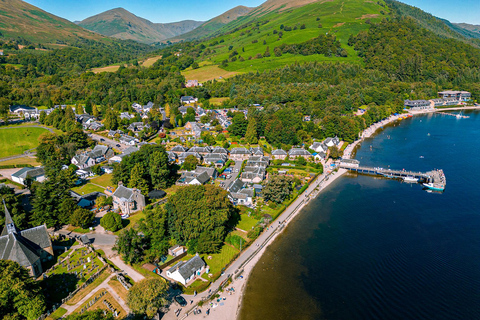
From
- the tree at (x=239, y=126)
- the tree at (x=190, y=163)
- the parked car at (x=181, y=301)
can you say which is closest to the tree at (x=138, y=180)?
the tree at (x=190, y=163)

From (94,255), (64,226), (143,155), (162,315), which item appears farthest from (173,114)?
(162,315)

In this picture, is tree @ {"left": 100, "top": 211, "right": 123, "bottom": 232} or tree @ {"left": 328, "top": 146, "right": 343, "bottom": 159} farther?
tree @ {"left": 328, "top": 146, "right": 343, "bottom": 159}

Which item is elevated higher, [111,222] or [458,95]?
[458,95]

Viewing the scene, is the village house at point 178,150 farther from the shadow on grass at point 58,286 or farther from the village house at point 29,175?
the shadow on grass at point 58,286

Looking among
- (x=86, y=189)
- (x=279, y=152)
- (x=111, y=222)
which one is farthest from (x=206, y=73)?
(x=111, y=222)

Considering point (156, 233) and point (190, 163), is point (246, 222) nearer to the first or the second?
point (156, 233)

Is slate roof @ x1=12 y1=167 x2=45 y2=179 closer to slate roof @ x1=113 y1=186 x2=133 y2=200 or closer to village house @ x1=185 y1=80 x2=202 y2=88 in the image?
slate roof @ x1=113 y1=186 x2=133 y2=200

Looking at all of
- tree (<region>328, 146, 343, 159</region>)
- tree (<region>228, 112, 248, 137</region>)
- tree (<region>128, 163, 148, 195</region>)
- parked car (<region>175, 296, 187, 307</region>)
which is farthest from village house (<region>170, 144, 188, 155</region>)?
parked car (<region>175, 296, 187, 307</region>)
